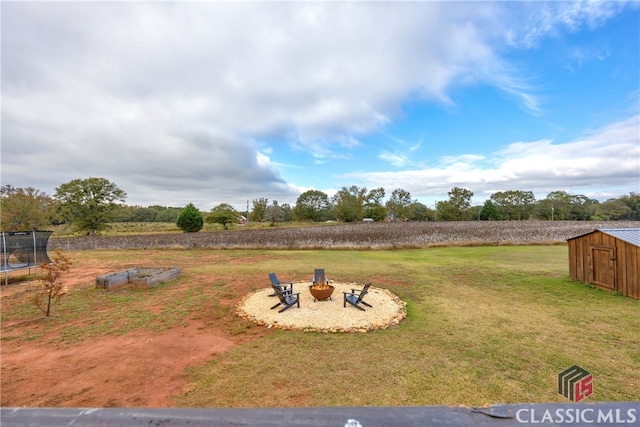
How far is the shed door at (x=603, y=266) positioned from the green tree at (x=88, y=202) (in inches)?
1746

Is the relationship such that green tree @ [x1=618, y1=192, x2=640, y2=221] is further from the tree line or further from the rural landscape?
the rural landscape

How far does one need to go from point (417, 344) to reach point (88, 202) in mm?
41707

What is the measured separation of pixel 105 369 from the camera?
14.7 ft

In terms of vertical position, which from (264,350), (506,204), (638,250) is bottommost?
(264,350)

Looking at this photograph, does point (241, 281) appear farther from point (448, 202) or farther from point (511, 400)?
point (448, 202)

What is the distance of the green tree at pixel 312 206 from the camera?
68250mm

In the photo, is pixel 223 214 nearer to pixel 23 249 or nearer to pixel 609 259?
pixel 23 249

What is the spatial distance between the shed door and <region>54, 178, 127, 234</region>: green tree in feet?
145

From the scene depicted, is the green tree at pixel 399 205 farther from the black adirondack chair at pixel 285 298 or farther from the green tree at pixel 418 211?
the black adirondack chair at pixel 285 298

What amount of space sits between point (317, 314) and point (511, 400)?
4.17m

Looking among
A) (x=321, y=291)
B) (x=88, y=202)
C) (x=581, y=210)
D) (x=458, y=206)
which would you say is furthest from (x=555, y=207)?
(x=88, y=202)

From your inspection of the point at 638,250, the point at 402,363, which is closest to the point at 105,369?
the point at 402,363

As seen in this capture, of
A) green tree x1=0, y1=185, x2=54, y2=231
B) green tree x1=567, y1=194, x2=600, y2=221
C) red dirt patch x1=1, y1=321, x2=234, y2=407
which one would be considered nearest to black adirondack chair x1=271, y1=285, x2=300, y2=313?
red dirt patch x1=1, y1=321, x2=234, y2=407

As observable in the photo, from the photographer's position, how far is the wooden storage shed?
8.05 m
